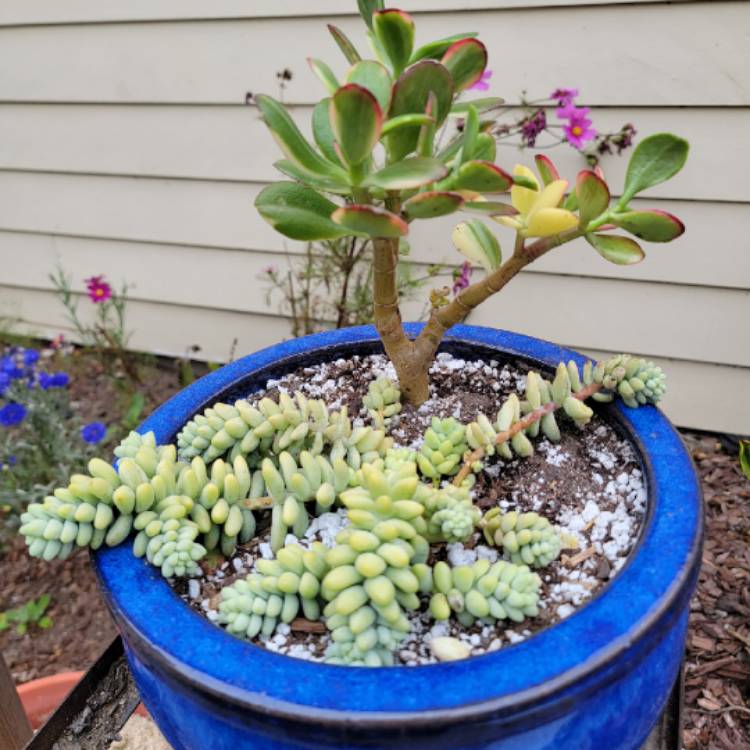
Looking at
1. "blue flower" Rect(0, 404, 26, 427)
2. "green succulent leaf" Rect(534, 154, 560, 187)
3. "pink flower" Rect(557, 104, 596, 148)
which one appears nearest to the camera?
"green succulent leaf" Rect(534, 154, 560, 187)

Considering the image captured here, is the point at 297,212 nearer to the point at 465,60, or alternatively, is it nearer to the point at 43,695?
the point at 465,60

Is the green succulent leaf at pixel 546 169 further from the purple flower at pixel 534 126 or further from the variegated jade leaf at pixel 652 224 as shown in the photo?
the purple flower at pixel 534 126

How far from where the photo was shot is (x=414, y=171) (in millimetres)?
650

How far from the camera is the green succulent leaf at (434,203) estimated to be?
64cm

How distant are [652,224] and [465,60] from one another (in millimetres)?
238

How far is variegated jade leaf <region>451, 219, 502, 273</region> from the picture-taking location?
2.77 feet

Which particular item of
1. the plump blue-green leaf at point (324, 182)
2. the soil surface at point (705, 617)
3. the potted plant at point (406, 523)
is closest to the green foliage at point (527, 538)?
the potted plant at point (406, 523)

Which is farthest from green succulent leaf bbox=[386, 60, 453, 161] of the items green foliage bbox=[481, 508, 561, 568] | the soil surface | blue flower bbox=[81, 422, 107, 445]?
blue flower bbox=[81, 422, 107, 445]

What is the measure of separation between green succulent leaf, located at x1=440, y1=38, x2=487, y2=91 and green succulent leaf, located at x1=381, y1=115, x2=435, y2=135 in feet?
0.33

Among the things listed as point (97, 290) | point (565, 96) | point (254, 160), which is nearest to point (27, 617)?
point (97, 290)

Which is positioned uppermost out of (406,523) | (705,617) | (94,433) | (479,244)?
(479,244)

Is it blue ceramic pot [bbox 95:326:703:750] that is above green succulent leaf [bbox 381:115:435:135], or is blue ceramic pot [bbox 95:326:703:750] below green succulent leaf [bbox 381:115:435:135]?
below

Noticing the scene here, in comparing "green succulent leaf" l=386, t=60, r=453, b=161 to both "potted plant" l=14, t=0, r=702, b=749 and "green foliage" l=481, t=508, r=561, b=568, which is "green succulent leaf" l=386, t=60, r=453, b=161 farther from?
"green foliage" l=481, t=508, r=561, b=568

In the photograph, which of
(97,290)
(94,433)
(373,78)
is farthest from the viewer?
(97,290)
